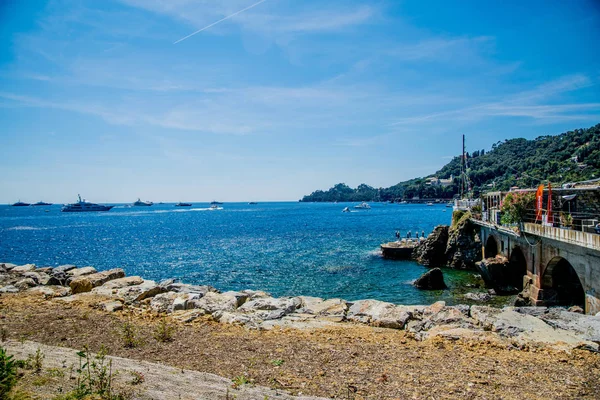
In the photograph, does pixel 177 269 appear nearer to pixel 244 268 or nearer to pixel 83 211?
pixel 244 268

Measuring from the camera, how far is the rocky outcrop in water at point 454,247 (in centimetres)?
4016

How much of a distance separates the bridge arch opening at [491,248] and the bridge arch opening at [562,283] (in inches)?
540

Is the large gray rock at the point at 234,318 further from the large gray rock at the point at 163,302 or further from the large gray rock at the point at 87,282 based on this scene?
the large gray rock at the point at 87,282

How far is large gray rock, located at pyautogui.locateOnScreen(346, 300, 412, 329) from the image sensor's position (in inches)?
522

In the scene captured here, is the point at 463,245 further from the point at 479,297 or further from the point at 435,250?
the point at 479,297

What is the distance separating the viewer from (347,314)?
48.0 ft

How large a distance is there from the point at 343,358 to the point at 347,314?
17.3ft

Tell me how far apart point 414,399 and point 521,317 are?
8.97m

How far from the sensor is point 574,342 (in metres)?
10.9

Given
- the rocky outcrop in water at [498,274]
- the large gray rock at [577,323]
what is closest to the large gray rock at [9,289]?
the large gray rock at [577,323]

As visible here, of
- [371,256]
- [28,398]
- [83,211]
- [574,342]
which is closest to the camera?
[28,398]

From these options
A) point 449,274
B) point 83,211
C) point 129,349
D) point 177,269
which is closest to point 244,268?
point 177,269

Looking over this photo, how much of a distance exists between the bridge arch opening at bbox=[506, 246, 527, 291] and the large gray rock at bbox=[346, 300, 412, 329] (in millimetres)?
20255

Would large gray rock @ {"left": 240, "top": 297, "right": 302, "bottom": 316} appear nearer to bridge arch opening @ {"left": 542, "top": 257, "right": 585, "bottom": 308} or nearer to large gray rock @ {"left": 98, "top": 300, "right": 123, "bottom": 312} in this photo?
large gray rock @ {"left": 98, "top": 300, "right": 123, "bottom": 312}
